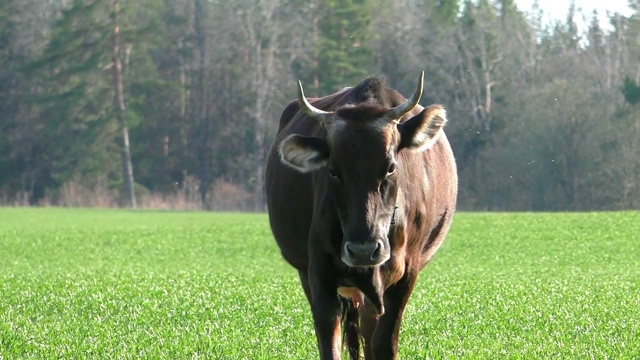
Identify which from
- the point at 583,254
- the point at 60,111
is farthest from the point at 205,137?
the point at 583,254

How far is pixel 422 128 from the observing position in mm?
7199

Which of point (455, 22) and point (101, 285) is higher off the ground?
point (455, 22)

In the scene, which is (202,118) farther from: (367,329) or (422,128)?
(422,128)

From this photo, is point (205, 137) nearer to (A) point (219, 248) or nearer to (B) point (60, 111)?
(B) point (60, 111)

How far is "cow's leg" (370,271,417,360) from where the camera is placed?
7734 millimetres

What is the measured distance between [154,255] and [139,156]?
43.5m

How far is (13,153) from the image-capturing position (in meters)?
73.9

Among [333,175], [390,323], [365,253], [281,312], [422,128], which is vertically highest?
[422,128]

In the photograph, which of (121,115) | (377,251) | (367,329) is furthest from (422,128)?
(121,115)

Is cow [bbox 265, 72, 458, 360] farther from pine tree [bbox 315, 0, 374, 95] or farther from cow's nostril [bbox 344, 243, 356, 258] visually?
pine tree [bbox 315, 0, 374, 95]

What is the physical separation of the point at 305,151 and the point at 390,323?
138cm

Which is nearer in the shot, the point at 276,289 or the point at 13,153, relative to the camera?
the point at 276,289

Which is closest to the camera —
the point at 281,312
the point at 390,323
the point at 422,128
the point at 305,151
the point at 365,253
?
the point at 365,253

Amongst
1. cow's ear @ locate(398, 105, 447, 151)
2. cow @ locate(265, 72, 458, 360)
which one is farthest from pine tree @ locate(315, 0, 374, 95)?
cow's ear @ locate(398, 105, 447, 151)
